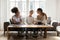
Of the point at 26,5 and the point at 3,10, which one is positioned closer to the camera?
the point at 3,10

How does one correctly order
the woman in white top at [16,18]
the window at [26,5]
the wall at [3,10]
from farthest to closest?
the window at [26,5], the wall at [3,10], the woman in white top at [16,18]

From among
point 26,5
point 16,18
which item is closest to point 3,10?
point 26,5

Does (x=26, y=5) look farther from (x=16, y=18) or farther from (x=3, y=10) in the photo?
(x=16, y=18)

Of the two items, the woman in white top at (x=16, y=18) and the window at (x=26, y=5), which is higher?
the window at (x=26, y=5)

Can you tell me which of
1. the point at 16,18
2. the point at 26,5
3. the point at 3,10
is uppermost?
the point at 26,5

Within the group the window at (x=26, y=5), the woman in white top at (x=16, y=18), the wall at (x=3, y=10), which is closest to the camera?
the woman in white top at (x=16, y=18)

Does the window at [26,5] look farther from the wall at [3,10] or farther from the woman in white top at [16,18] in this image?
the woman in white top at [16,18]

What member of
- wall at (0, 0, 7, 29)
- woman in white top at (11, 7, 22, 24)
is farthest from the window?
woman in white top at (11, 7, 22, 24)

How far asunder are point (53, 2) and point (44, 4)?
46 centimetres

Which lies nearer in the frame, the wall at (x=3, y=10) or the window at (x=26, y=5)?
the wall at (x=3, y=10)

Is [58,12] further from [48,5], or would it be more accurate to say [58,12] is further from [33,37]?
[33,37]

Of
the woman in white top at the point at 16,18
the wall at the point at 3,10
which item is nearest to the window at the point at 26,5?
the wall at the point at 3,10

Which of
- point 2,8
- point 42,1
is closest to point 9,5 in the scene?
point 2,8

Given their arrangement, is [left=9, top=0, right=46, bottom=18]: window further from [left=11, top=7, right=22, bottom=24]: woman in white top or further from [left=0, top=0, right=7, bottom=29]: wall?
[left=11, top=7, right=22, bottom=24]: woman in white top
